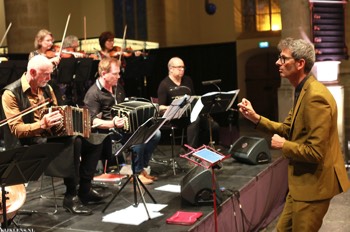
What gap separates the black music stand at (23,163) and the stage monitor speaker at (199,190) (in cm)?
142

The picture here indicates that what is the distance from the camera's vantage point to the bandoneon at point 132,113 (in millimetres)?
5180

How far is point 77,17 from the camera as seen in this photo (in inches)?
615

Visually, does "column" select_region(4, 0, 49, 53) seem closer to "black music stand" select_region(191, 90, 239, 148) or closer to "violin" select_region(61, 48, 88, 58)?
"violin" select_region(61, 48, 88, 58)

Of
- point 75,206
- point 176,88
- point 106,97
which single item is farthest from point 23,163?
point 176,88

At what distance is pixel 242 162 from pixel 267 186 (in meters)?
0.69

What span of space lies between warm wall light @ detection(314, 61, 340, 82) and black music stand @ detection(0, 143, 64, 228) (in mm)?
4826

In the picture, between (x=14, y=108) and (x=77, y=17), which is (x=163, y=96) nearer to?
(x=14, y=108)

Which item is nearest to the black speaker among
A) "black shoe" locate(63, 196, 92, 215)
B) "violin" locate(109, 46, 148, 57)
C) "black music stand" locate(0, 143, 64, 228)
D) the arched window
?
"black shoe" locate(63, 196, 92, 215)

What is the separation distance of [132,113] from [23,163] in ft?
5.81

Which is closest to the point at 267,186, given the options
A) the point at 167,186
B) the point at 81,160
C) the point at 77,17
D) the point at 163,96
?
the point at 167,186

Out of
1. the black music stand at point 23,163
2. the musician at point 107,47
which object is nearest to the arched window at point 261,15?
the musician at point 107,47

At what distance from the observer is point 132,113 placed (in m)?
5.20

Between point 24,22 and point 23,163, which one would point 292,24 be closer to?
point 24,22

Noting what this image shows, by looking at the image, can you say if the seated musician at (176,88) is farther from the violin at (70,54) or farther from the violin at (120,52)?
the violin at (70,54)
